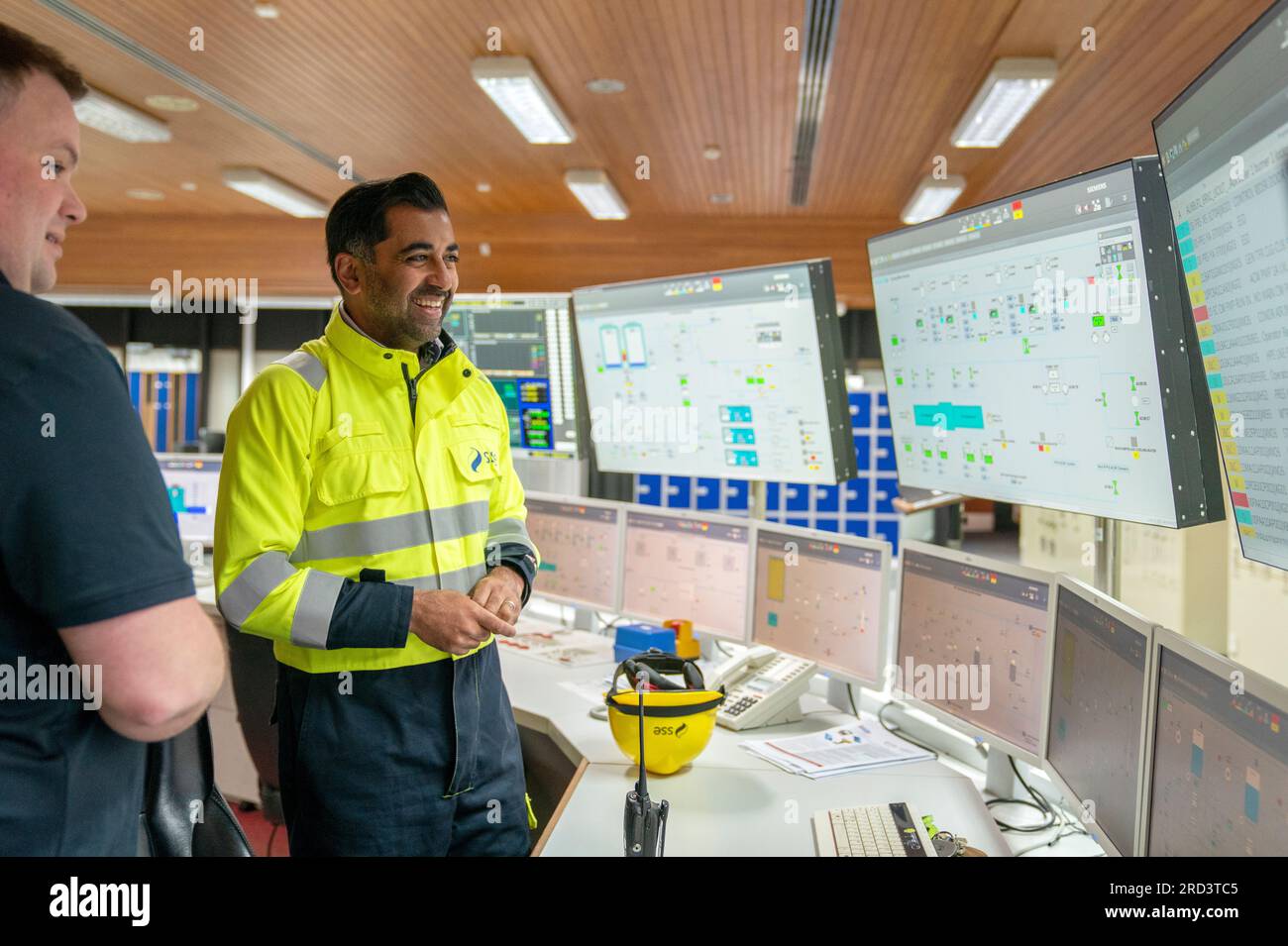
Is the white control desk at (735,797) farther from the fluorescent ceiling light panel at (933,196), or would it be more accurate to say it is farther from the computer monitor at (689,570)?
the fluorescent ceiling light panel at (933,196)

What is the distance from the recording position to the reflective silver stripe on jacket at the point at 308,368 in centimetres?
156

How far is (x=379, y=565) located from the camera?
5.14 feet

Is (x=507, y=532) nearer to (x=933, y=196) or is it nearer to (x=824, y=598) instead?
(x=824, y=598)

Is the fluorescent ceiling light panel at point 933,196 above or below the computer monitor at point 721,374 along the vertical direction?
above

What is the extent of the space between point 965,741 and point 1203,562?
366cm

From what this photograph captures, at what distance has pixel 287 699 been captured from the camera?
1.59 m

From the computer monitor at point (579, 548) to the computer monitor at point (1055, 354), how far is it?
1.08 m

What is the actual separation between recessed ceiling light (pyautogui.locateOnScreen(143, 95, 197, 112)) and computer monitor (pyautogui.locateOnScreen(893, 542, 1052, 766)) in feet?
15.9

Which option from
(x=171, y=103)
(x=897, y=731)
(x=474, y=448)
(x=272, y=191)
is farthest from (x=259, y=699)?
(x=272, y=191)

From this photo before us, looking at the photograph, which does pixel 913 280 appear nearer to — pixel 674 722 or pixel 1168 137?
pixel 1168 137

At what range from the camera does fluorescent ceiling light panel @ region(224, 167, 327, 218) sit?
623 centimetres

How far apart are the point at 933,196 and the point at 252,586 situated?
232 inches

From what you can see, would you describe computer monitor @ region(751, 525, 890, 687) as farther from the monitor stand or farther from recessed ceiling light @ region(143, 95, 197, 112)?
recessed ceiling light @ region(143, 95, 197, 112)

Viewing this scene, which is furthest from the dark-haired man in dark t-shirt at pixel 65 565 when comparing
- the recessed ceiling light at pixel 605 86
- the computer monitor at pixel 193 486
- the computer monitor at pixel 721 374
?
the recessed ceiling light at pixel 605 86
